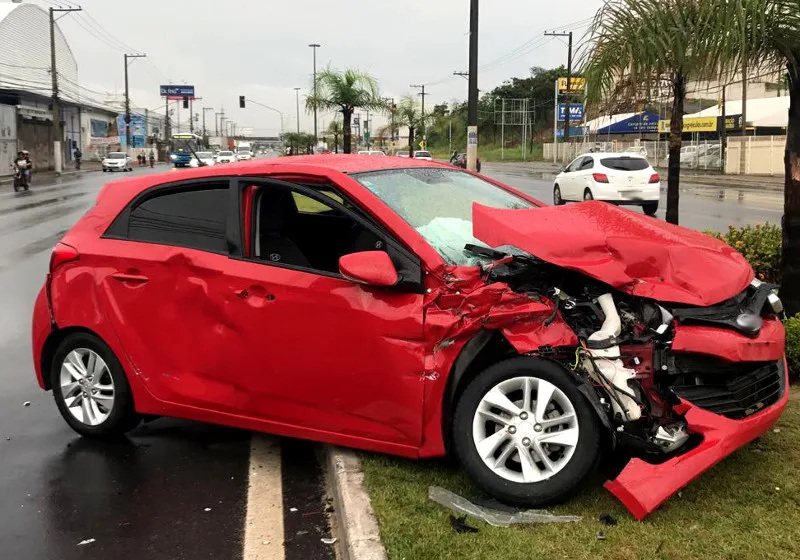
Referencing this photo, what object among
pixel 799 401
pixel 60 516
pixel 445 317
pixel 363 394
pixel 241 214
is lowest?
pixel 60 516

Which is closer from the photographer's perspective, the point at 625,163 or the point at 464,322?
the point at 464,322

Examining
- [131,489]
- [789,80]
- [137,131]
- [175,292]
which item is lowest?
[131,489]

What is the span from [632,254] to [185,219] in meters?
2.47

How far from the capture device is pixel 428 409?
3486 millimetres

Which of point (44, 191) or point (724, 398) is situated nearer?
point (724, 398)

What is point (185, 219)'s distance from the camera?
4305mm

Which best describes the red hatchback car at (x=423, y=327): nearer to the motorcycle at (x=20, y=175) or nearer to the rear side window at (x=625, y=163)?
the rear side window at (x=625, y=163)

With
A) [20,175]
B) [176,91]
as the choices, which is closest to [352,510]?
[20,175]

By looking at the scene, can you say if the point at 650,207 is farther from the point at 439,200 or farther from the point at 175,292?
the point at 175,292

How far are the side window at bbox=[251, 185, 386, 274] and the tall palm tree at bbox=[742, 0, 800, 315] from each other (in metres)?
3.18

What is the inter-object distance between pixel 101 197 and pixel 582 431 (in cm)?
323

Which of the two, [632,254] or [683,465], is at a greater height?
[632,254]

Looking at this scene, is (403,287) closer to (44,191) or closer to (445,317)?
(445,317)

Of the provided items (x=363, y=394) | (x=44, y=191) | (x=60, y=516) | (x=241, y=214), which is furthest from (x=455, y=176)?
(x=44, y=191)
